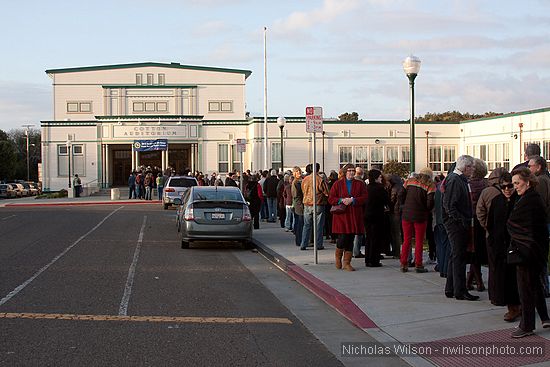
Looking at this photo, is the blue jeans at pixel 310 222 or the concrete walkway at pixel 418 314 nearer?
the concrete walkway at pixel 418 314

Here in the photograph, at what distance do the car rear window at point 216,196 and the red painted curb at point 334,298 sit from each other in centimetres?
440

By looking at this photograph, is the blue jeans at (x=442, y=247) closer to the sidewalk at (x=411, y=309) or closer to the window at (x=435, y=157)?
the sidewalk at (x=411, y=309)

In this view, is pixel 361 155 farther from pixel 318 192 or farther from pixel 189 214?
pixel 318 192

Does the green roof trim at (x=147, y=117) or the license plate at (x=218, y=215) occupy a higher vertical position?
the green roof trim at (x=147, y=117)

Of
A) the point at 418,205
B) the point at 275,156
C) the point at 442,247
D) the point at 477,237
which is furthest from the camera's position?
the point at 275,156

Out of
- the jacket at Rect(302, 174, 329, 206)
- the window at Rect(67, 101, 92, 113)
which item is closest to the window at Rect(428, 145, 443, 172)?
the window at Rect(67, 101, 92, 113)

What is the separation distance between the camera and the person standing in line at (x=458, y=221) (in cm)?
997

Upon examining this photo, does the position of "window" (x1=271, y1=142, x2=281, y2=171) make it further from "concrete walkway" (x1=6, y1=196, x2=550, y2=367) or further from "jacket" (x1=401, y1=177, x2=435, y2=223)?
"jacket" (x1=401, y1=177, x2=435, y2=223)

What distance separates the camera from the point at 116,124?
5528cm

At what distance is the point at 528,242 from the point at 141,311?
5.20 meters

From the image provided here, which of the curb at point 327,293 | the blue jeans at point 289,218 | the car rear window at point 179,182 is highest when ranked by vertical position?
the car rear window at point 179,182

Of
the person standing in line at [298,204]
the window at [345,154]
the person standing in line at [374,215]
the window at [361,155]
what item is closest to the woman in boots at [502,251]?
the person standing in line at [374,215]

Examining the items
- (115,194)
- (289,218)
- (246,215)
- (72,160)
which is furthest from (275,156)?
(246,215)

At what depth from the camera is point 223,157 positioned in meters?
56.2
